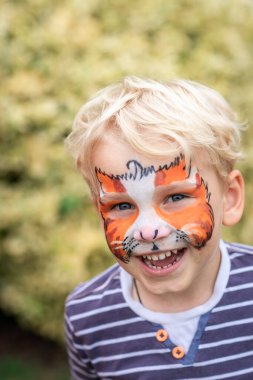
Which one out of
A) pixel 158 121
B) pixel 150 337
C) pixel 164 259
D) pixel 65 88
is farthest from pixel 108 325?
pixel 65 88

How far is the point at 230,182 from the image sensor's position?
2061mm

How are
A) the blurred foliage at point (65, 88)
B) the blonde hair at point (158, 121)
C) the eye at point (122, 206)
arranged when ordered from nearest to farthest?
1. the blonde hair at point (158, 121)
2. the eye at point (122, 206)
3. the blurred foliage at point (65, 88)

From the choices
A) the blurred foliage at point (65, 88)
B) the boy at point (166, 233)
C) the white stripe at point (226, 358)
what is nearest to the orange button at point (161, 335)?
the boy at point (166, 233)

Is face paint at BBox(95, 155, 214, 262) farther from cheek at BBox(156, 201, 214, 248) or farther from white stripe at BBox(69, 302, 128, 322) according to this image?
white stripe at BBox(69, 302, 128, 322)

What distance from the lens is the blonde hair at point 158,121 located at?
1.82 m

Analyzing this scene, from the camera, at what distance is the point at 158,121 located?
1.83 meters

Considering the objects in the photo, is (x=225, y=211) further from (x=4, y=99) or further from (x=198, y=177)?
(x=4, y=99)

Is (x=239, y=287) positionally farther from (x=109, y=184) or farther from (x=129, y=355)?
(x=109, y=184)

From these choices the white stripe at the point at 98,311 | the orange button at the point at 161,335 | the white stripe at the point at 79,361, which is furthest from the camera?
the white stripe at the point at 79,361

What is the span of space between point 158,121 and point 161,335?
0.69m

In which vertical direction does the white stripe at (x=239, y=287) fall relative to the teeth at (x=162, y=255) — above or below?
below

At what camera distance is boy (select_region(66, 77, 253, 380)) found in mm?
1852

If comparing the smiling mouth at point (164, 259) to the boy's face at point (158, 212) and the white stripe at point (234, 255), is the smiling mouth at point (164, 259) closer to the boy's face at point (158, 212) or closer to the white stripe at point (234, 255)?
the boy's face at point (158, 212)

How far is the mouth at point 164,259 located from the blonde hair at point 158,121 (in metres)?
0.28
